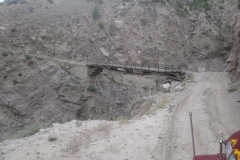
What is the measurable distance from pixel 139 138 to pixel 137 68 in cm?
2006

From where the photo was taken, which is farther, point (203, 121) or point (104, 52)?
point (104, 52)

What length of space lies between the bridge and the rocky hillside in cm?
104

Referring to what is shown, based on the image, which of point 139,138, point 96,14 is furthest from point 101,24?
point 139,138

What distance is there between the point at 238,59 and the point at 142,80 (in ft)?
36.1

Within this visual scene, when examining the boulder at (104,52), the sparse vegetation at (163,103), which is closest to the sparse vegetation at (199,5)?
the boulder at (104,52)

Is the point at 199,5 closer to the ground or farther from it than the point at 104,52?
farther from it

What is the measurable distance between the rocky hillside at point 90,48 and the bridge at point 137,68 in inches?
41.1

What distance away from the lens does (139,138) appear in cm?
1026

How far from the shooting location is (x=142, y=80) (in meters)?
28.7

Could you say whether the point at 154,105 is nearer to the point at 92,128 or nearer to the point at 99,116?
the point at 92,128

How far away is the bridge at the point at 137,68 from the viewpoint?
1097 inches

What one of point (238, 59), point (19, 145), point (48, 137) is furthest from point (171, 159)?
point (238, 59)

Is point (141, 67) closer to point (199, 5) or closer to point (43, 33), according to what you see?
point (43, 33)

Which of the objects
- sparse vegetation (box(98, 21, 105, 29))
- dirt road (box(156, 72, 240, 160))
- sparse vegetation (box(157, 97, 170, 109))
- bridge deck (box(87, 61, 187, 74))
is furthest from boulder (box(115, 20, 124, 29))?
sparse vegetation (box(157, 97, 170, 109))
